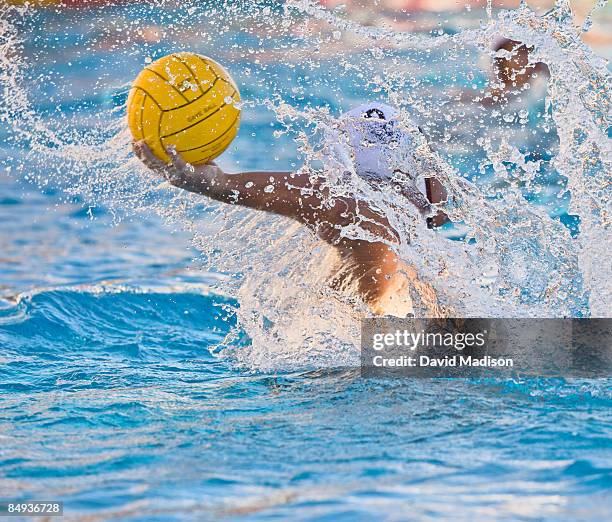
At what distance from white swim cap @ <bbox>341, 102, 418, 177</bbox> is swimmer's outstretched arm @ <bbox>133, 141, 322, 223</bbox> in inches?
8.9

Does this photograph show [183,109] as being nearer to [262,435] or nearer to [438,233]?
[438,233]

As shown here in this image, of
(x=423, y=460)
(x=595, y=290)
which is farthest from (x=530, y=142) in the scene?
(x=423, y=460)

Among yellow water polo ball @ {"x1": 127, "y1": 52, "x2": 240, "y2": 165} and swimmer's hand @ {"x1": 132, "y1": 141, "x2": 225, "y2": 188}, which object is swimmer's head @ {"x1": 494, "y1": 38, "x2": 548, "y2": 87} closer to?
yellow water polo ball @ {"x1": 127, "y1": 52, "x2": 240, "y2": 165}

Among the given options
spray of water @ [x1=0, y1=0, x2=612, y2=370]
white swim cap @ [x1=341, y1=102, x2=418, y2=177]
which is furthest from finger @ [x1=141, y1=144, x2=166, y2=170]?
white swim cap @ [x1=341, y1=102, x2=418, y2=177]

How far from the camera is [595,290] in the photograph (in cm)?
336

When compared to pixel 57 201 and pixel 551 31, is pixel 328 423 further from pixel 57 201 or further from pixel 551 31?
pixel 57 201

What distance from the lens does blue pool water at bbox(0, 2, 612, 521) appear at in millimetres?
2115

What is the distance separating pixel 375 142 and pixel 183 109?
2.50 feet

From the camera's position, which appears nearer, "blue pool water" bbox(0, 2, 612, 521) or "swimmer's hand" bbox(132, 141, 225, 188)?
"blue pool water" bbox(0, 2, 612, 521)

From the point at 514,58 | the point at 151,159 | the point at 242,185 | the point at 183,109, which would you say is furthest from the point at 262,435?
the point at 514,58

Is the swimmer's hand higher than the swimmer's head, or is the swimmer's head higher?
the swimmer's head

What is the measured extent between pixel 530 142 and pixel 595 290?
4.70m

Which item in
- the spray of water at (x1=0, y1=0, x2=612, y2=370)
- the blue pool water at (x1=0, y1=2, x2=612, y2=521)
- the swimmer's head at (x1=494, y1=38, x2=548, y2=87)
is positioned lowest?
the blue pool water at (x1=0, y1=2, x2=612, y2=521)

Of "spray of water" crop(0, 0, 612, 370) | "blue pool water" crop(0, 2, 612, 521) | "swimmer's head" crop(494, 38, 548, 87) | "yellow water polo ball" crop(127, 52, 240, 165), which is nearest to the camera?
"blue pool water" crop(0, 2, 612, 521)
